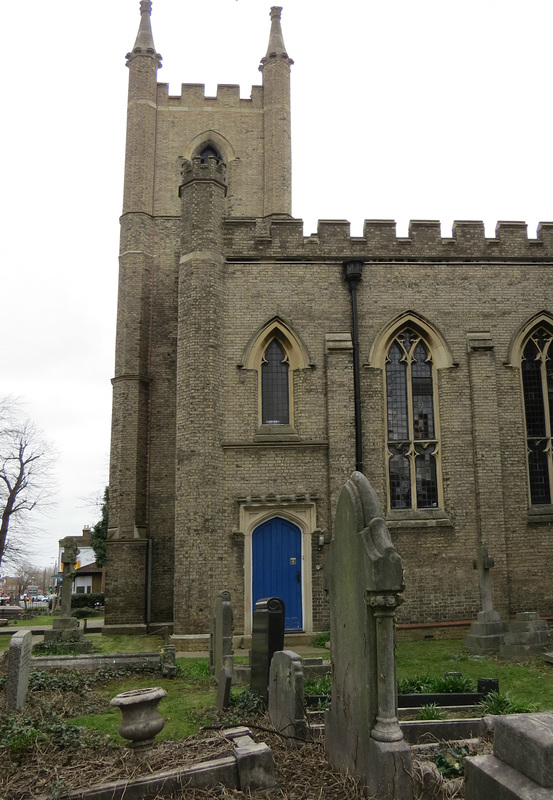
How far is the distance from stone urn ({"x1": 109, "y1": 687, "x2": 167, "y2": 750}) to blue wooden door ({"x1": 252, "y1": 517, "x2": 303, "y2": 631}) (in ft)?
27.8

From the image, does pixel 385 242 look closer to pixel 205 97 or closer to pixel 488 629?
pixel 488 629

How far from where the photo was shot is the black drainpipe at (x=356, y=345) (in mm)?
14906

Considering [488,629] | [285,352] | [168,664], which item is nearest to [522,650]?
[488,629]

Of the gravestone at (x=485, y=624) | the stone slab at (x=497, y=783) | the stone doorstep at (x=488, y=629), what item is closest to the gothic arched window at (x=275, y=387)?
the gravestone at (x=485, y=624)

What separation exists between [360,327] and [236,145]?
10140mm

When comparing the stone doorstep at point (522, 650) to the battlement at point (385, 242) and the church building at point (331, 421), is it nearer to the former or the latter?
the church building at point (331, 421)

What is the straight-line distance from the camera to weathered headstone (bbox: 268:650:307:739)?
20.7 feet

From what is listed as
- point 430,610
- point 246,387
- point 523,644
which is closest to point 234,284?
point 246,387

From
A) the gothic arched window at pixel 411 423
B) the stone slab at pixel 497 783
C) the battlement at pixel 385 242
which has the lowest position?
the stone slab at pixel 497 783

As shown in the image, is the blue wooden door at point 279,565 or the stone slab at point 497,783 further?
the blue wooden door at point 279,565

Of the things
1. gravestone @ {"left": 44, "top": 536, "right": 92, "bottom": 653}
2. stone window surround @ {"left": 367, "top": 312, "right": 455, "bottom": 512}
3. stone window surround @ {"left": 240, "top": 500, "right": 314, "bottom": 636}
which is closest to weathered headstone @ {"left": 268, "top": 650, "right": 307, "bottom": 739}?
stone window surround @ {"left": 240, "top": 500, "right": 314, "bottom": 636}

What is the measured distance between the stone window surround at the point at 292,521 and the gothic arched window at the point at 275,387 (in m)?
1.90

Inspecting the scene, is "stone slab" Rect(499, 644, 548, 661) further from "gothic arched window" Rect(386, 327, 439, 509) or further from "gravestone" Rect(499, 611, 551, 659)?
"gothic arched window" Rect(386, 327, 439, 509)

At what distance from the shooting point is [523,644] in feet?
39.0
